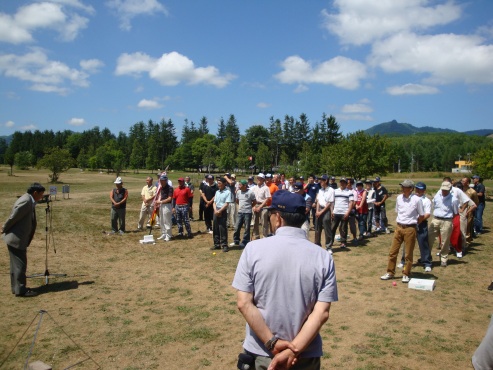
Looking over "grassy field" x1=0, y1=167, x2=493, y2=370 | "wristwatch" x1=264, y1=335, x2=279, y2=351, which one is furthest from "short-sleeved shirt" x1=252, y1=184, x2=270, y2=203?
"wristwatch" x1=264, y1=335, x2=279, y2=351

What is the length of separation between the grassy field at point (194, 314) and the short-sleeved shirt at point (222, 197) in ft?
4.96

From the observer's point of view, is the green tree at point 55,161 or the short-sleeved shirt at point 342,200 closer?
the short-sleeved shirt at point 342,200

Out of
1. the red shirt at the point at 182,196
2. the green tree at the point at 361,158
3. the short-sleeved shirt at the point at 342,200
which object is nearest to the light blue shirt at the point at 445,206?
the short-sleeved shirt at the point at 342,200

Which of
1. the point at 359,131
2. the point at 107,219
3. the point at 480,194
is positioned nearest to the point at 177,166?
the point at 359,131

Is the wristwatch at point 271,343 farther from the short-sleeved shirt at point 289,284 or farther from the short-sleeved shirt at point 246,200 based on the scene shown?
the short-sleeved shirt at point 246,200

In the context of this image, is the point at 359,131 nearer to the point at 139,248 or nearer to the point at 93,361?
the point at 139,248

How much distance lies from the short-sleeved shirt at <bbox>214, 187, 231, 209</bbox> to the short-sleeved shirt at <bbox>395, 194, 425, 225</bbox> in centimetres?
480

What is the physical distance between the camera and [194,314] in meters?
6.23

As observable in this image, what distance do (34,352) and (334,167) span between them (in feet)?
99.9

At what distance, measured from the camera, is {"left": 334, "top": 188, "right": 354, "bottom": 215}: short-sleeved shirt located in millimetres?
10656

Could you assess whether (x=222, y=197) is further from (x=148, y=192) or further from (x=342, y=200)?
(x=148, y=192)

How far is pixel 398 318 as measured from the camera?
608cm

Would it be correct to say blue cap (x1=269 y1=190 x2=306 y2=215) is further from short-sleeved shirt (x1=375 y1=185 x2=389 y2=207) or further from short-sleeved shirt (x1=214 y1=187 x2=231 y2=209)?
short-sleeved shirt (x1=375 y1=185 x2=389 y2=207)

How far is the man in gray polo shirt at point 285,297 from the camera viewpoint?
8.25ft
